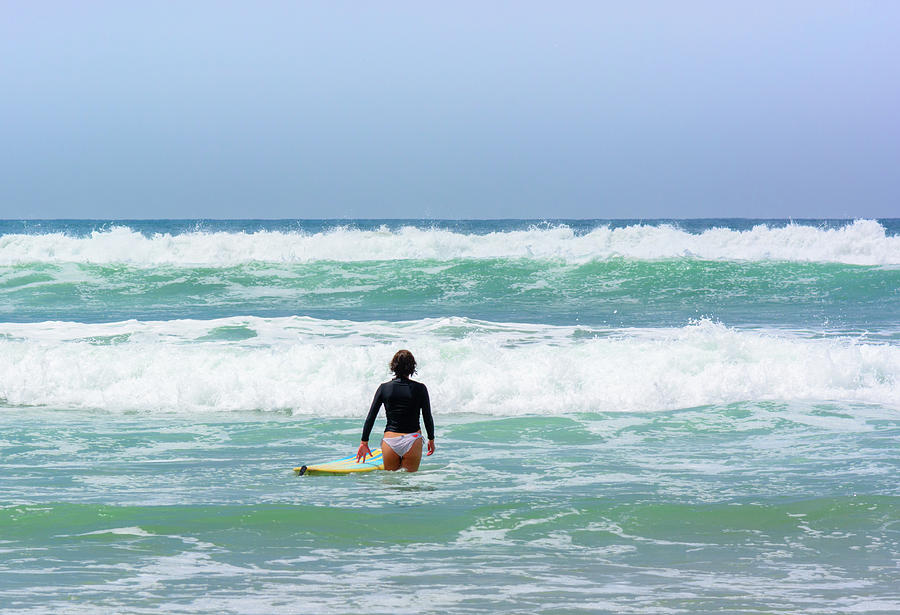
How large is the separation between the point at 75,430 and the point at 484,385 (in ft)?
17.3

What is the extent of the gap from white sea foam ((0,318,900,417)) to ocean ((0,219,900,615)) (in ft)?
0.15

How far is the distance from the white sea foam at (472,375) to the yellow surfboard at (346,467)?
331 centimetres

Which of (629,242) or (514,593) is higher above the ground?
(629,242)

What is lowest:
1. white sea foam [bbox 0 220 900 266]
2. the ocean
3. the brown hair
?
the ocean

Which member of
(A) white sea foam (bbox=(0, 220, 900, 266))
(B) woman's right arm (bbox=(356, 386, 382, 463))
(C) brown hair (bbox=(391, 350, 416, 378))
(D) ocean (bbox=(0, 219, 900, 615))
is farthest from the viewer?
(A) white sea foam (bbox=(0, 220, 900, 266))

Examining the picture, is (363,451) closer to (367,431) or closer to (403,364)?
(367,431)

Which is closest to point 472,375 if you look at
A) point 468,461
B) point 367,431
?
point 468,461

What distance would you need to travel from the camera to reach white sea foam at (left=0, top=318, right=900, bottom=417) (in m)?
12.4

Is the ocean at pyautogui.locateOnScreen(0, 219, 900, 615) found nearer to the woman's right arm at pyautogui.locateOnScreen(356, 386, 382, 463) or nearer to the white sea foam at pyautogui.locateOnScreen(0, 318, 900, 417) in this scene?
the white sea foam at pyautogui.locateOnScreen(0, 318, 900, 417)

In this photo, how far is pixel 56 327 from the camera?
18094mm

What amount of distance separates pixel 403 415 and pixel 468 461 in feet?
3.28

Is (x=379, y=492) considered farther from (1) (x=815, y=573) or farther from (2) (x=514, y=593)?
(1) (x=815, y=573)

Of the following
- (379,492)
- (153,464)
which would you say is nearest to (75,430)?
(153,464)

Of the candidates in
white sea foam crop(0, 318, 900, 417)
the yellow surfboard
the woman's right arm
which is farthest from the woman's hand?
white sea foam crop(0, 318, 900, 417)
